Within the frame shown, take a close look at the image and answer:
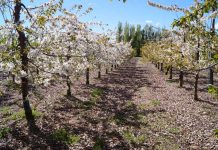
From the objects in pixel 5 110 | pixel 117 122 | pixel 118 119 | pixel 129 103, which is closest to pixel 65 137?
pixel 117 122

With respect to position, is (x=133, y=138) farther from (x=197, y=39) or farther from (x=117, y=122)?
(x=197, y=39)

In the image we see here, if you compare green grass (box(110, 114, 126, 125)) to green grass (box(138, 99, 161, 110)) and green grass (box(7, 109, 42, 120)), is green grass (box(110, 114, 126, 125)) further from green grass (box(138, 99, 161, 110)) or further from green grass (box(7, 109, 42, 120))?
green grass (box(7, 109, 42, 120))

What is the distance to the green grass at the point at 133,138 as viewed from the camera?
1485 cm

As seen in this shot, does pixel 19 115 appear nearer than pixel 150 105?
Yes

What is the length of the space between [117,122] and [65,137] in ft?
13.4

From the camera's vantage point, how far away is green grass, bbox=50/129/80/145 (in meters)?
14.8

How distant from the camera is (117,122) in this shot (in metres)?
18.2

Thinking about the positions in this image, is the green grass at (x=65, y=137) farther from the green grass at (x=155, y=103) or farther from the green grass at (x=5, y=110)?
the green grass at (x=155, y=103)


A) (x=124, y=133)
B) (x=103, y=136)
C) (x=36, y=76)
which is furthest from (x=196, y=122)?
(x=36, y=76)

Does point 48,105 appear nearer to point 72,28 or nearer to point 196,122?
point 72,28

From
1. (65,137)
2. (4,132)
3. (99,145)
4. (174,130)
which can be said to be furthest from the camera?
(174,130)

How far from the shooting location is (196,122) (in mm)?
18438

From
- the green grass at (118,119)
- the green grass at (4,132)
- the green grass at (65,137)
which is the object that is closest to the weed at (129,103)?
the green grass at (118,119)

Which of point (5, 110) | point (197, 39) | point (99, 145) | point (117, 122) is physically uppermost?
point (197, 39)
